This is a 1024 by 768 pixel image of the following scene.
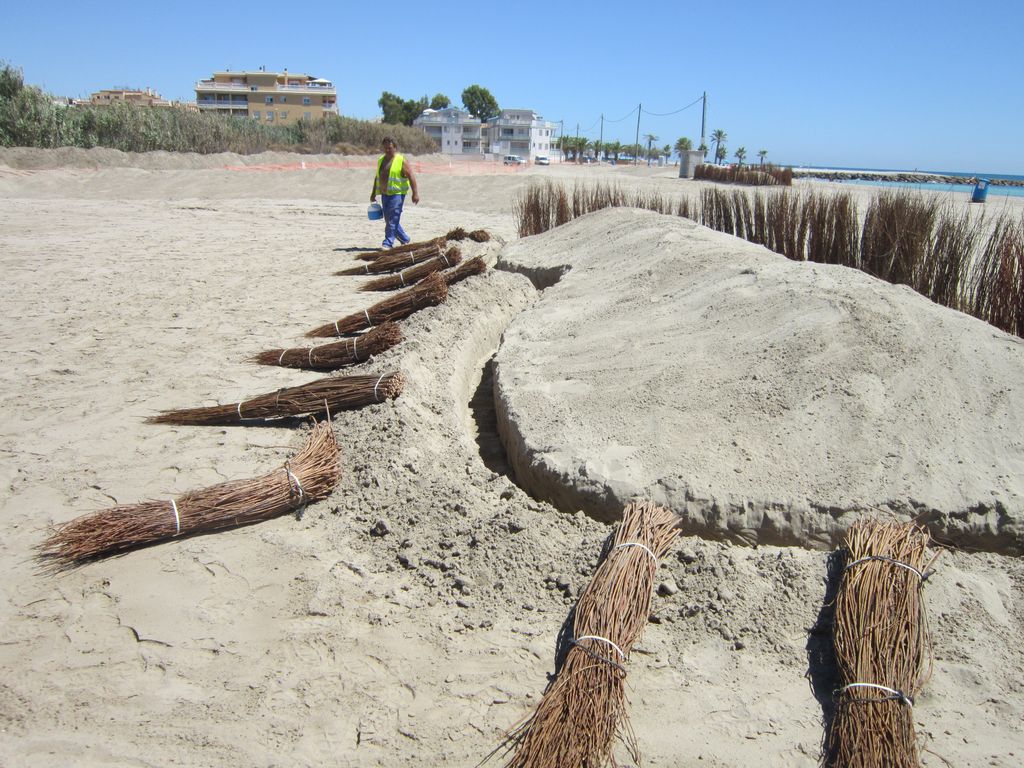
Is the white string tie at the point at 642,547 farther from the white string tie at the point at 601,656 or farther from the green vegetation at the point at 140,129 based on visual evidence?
the green vegetation at the point at 140,129

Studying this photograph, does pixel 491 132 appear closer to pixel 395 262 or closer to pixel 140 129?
pixel 140 129

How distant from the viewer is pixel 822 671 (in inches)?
89.2

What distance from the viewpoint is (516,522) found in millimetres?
2859

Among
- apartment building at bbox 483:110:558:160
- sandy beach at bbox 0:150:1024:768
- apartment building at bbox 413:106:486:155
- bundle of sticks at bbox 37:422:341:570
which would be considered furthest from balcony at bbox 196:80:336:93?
bundle of sticks at bbox 37:422:341:570

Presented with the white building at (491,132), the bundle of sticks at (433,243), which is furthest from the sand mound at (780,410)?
the white building at (491,132)

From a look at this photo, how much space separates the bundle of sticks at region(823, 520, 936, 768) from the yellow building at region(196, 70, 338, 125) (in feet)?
223

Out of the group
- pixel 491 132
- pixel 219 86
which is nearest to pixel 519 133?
pixel 491 132

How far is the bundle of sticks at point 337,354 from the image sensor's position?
4539 mm

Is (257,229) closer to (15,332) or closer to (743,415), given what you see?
(15,332)

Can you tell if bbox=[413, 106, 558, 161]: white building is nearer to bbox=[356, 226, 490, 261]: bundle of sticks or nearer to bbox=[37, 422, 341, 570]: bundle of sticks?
bbox=[356, 226, 490, 261]: bundle of sticks

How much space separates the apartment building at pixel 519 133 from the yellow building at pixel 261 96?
574 inches

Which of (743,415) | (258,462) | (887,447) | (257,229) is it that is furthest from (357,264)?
(887,447)

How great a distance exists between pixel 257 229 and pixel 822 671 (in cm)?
1021

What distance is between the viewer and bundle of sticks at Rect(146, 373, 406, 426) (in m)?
3.75
